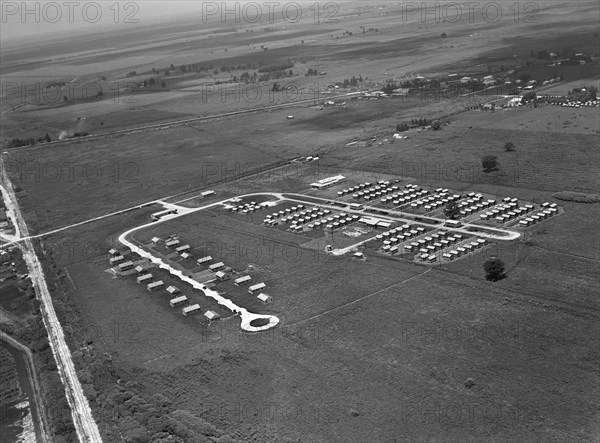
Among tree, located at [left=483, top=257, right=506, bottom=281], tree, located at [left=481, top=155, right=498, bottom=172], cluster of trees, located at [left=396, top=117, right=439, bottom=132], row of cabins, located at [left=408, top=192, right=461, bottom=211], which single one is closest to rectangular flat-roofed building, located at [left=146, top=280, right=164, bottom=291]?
tree, located at [left=483, top=257, right=506, bottom=281]

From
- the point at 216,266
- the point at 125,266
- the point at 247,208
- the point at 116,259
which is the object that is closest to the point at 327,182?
the point at 247,208

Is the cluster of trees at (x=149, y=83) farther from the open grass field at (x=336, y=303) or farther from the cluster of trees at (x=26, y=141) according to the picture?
the open grass field at (x=336, y=303)

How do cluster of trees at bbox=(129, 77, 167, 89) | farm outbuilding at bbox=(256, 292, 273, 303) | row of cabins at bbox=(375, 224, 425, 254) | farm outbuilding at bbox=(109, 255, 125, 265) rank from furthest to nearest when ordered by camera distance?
cluster of trees at bbox=(129, 77, 167, 89)
farm outbuilding at bbox=(109, 255, 125, 265)
row of cabins at bbox=(375, 224, 425, 254)
farm outbuilding at bbox=(256, 292, 273, 303)

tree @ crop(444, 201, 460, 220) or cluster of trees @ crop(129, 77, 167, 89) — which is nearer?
tree @ crop(444, 201, 460, 220)

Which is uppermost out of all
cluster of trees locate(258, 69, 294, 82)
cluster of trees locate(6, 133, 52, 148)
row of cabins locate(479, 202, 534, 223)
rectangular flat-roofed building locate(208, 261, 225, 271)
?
cluster of trees locate(258, 69, 294, 82)

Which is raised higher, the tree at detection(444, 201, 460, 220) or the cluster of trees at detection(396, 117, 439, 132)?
the cluster of trees at detection(396, 117, 439, 132)

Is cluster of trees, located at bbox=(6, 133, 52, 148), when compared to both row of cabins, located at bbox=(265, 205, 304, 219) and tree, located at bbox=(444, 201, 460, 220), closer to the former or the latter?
row of cabins, located at bbox=(265, 205, 304, 219)

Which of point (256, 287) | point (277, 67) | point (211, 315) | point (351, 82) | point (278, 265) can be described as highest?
point (277, 67)

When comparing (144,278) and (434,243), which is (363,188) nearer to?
(434,243)
